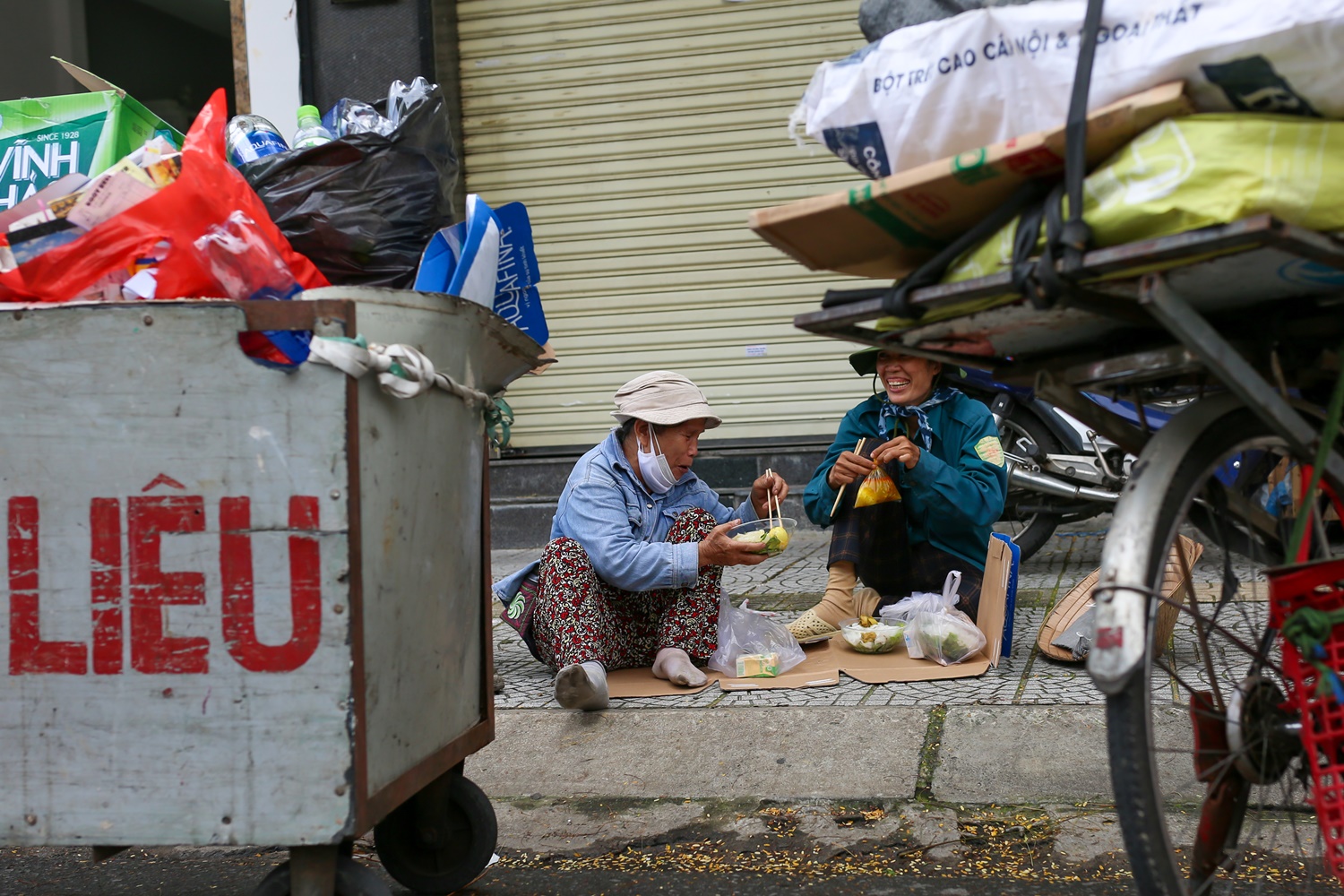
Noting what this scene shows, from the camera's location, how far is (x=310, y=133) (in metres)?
2.38

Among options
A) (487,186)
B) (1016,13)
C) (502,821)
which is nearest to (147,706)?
(502,821)

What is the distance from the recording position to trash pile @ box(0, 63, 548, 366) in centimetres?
193

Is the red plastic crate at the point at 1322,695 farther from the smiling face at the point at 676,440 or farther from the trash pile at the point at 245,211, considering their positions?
the smiling face at the point at 676,440

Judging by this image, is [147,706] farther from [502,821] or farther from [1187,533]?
[1187,533]

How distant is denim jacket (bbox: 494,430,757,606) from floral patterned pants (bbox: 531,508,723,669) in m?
0.07

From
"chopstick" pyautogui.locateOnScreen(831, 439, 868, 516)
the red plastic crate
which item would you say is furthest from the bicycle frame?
"chopstick" pyautogui.locateOnScreen(831, 439, 868, 516)

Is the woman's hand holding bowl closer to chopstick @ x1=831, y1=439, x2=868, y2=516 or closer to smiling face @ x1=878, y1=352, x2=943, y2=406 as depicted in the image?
chopstick @ x1=831, y1=439, x2=868, y2=516

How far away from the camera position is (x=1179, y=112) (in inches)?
55.9

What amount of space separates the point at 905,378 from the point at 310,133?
A: 2.04 m

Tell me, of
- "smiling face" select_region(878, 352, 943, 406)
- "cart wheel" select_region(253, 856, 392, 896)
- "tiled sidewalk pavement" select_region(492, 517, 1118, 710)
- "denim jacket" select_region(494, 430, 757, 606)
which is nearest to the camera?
"cart wheel" select_region(253, 856, 392, 896)

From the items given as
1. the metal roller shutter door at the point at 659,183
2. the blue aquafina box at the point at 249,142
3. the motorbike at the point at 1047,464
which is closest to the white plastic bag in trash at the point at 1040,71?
the blue aquafina box at the point at 249,142

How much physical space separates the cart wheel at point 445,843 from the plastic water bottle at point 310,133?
125 centimetres

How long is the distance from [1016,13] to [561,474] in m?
5.40

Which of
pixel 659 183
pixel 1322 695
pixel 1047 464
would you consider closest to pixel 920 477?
pixel 1047 464
